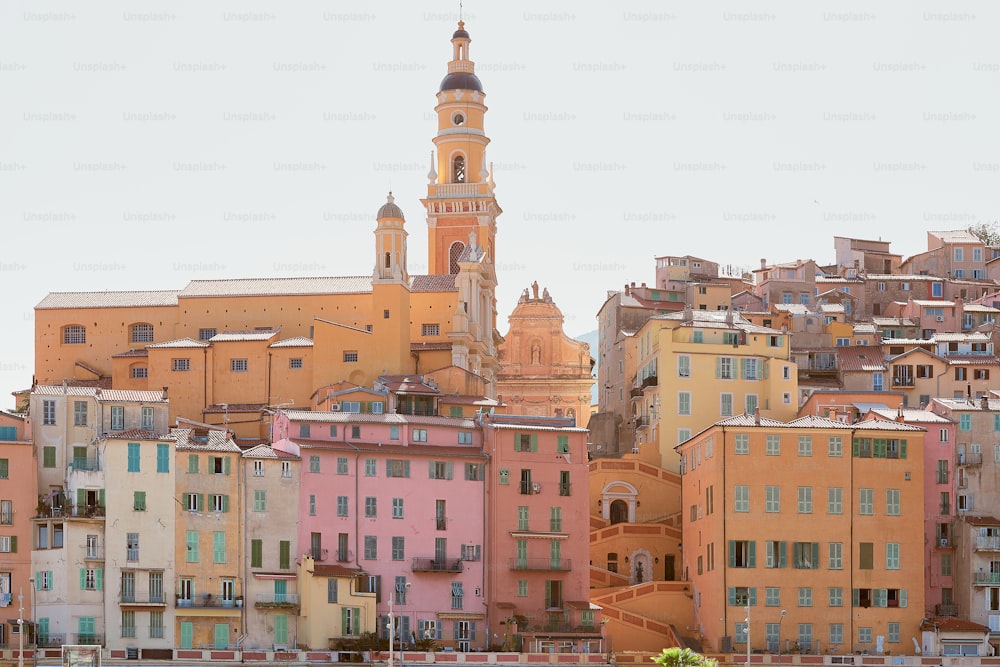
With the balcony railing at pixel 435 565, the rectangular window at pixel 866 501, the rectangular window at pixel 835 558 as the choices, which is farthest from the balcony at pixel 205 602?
the rectangular window at pixel 866 501

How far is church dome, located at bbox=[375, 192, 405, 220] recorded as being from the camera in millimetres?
110500

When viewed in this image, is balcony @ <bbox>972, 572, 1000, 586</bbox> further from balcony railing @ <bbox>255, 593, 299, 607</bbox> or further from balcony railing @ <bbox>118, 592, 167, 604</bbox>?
balcony railing @ <bbox>118, 592, 167, 604</bbox>

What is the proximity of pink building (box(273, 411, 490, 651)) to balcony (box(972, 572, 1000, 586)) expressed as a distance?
22.8 m

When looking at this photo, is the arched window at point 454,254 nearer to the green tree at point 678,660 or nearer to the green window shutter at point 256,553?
the green window shutter at point 256,553

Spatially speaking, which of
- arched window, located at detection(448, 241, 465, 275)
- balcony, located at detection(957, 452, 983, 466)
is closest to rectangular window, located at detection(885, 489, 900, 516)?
balcony, located at detection(957, 452, 983, 466)

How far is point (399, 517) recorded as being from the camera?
9394cm

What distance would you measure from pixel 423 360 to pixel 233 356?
10.2 m

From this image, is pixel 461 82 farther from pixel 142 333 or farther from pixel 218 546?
pixel 218 546

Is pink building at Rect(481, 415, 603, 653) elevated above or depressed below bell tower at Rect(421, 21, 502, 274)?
below

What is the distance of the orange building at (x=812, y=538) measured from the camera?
302 feet

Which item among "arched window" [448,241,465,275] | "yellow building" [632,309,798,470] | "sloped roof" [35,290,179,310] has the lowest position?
"yellow building" [632,309,798,470]

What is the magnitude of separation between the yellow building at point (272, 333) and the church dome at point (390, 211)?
0.08m

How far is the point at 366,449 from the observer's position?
94.5 m

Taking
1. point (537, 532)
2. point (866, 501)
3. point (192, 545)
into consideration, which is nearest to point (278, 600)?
point (192, 545)
